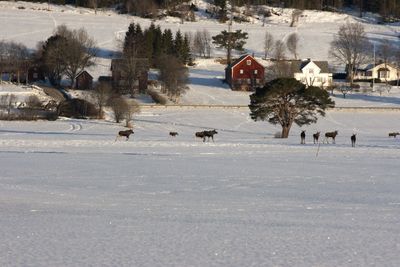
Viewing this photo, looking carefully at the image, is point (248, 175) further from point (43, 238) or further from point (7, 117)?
point (7, 117)

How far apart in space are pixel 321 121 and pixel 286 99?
47.5ft

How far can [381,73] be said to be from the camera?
8838 cm

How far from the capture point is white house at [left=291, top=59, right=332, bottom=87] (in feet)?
271

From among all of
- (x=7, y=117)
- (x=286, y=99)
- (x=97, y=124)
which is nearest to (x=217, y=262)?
(x=286, y=99)

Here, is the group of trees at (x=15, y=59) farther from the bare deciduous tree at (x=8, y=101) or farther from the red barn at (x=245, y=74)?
the red barn at (x=245, y=74)

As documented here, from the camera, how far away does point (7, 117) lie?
5256 centimetres

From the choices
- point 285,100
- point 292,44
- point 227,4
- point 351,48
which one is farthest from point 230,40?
point 285,100

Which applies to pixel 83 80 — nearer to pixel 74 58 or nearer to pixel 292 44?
pixel 74 58

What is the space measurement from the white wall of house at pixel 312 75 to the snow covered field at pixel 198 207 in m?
54.1

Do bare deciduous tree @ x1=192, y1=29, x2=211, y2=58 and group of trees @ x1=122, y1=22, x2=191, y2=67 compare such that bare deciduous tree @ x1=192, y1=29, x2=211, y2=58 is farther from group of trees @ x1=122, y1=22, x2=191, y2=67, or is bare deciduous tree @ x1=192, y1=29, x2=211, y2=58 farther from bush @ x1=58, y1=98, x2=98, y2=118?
bush @ x1=58, y1=98, x2=98, y2=118

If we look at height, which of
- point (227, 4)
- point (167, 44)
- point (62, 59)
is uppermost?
point (227, 4)

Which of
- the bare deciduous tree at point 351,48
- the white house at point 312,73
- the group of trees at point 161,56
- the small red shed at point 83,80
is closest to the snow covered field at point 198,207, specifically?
the group of trees at point 161,56

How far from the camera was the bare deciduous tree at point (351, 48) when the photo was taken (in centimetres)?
8900

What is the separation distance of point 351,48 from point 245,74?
732 inches
